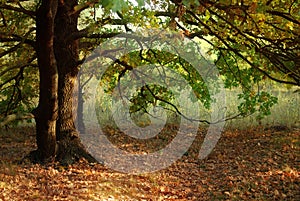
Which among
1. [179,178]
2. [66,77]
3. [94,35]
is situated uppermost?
[94,35]

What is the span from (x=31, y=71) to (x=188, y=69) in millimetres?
4644

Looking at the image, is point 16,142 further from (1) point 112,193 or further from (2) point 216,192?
(2) point 216,192

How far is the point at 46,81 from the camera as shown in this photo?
25.7ft

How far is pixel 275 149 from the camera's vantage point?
9922 millimetres

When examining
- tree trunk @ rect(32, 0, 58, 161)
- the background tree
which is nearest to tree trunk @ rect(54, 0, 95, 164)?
the background tree

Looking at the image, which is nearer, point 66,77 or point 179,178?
point 179,178

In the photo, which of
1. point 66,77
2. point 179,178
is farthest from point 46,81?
point 179,178

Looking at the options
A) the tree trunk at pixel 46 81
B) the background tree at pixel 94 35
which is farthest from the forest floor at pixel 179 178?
the background tree at pixel 94 35

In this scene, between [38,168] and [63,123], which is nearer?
[38,168]

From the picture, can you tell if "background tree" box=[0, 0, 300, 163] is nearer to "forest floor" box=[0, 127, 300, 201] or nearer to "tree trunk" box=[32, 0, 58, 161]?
"tree trunk" box=[32, 0, 58, 161]

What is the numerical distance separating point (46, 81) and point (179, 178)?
10.9ft

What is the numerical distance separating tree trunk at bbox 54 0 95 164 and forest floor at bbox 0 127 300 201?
51 centimetres

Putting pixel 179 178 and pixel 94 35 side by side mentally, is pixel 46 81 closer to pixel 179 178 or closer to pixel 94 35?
pixel 94 35

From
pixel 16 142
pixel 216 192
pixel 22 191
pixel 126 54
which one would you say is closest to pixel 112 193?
pixel 22 191
